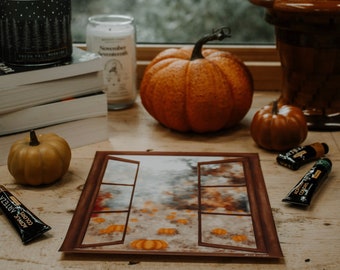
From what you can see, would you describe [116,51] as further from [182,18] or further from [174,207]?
[174,207]

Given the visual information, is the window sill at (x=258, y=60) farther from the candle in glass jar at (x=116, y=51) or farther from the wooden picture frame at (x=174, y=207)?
the wooden picture frame at (x=174, y=207)

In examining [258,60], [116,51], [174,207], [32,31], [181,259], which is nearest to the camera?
[181,259]

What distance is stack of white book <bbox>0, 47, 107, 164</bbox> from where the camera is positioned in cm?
94

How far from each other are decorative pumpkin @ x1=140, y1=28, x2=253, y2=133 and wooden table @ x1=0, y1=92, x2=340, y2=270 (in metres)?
0.03

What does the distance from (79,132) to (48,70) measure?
13 centimetres

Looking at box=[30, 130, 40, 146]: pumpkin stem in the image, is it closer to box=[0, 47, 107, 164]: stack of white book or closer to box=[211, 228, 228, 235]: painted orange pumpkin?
box=[0, 47, 107, 164]: stack of white book

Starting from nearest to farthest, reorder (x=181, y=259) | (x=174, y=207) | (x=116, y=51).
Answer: (x=181, y=259) → (x=174, y=207) → (x=116, y=51)

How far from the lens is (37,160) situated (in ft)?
2.84

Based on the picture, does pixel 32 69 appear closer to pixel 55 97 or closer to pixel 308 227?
pixel 55 97

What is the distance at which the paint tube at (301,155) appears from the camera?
954 mm

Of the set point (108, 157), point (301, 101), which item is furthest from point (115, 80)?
point (301, 101)

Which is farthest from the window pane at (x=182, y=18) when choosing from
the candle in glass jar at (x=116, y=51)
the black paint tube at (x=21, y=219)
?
the black paint tube at (x=21, y=219)

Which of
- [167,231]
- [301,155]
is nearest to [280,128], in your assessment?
[301,155]

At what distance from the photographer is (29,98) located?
3.14 ft
